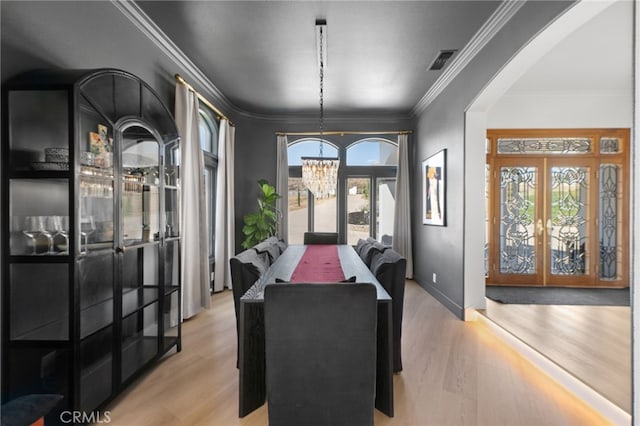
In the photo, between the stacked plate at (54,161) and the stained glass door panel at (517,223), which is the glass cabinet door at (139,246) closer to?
the stacked plate at (54,161)

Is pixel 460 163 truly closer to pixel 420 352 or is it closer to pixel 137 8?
pixel 420 352

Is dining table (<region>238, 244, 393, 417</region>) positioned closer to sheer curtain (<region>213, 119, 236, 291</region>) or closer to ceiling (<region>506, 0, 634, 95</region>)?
ceiling (<region>506, 0, 634, 95</region>)

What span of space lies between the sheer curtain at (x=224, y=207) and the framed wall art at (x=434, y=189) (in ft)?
10.5

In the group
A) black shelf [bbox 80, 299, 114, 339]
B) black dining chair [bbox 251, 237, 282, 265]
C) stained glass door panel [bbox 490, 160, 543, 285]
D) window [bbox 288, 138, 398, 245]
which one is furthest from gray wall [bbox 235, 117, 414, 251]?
black shelf [bbox 80, 299, 114, 339]

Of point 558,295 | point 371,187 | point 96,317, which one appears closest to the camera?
point 96,317

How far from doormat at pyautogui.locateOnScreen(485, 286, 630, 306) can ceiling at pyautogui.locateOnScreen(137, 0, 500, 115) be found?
3195 mm

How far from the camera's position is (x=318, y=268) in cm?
267

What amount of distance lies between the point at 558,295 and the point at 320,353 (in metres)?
4.39

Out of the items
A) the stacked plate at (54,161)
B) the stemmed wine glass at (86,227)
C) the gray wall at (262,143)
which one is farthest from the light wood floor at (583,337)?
the gray wall at (262,143)

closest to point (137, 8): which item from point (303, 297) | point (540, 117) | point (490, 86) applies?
point (303, 297)

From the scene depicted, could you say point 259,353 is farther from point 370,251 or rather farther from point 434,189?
point 434,189

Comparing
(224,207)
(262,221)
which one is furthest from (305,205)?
(224,207)

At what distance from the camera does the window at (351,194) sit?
6.11 m

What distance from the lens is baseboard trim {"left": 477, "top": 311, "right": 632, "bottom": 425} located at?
1.90 m
